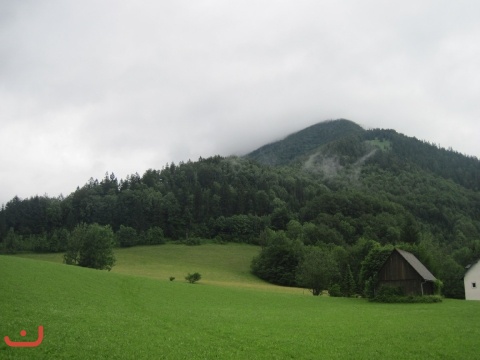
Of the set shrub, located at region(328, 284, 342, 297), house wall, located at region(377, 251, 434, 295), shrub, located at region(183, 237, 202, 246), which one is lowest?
shrub, located at region(328, 284, 342, 297)

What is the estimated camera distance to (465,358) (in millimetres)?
20328

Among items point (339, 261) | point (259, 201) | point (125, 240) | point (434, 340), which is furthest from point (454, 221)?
point (434, 340)

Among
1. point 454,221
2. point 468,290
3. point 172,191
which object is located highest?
point 172,191

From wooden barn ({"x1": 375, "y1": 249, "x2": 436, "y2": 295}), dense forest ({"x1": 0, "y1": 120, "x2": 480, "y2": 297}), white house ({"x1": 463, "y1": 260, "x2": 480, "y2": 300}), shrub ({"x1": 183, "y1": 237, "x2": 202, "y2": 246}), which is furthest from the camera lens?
shrub ({"x1": 183, "y1": 237, "x2": 202, "y2": 246})

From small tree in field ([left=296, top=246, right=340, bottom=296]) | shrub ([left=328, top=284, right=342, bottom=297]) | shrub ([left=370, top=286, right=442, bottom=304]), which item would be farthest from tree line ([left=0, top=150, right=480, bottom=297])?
shrub ([left=370, top=286, right=442, bottom=304])

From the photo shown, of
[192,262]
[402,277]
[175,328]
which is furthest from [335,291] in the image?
[175,328]

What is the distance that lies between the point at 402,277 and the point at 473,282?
1924 cm

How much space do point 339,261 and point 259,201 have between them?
87.4 metres

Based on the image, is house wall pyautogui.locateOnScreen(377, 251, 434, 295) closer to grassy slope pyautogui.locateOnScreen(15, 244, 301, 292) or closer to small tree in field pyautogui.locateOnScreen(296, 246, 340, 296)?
small tree in field pyautogui.locateOnScreen(296, 246, 340, 296)

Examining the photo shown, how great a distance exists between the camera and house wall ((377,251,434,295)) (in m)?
62.4

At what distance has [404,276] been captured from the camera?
6356cm

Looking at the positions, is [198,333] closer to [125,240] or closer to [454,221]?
[125,240]

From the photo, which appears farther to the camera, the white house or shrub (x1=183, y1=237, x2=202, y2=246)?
shrub (x1=183, y1=237, x2=202, y2=246)

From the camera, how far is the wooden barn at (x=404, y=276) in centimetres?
6228
